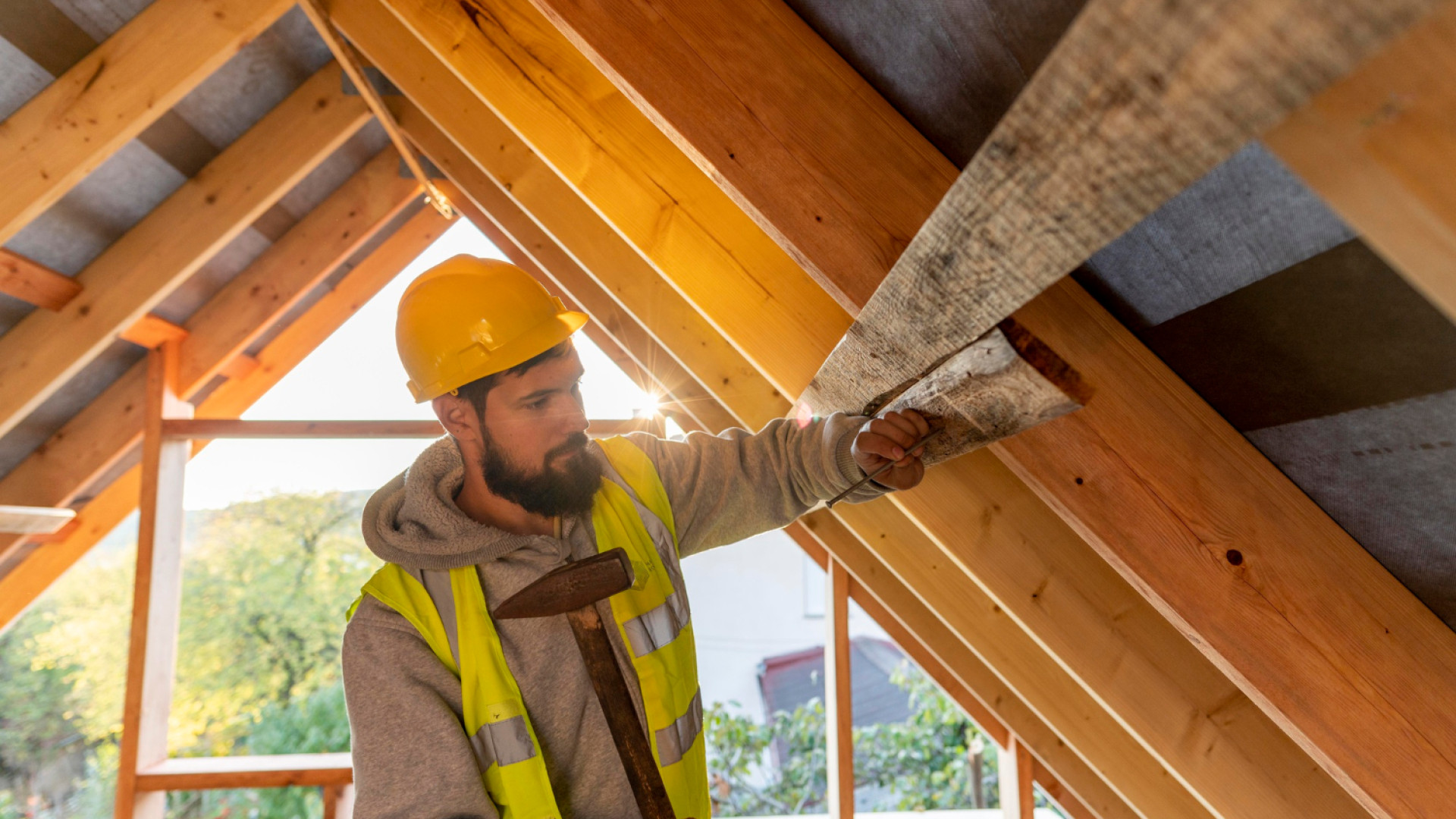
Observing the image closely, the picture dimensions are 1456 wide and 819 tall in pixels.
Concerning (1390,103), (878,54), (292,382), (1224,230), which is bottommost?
(1390,103)

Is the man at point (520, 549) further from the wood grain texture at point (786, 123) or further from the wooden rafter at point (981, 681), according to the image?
the wooden rafter at point (981, 681)

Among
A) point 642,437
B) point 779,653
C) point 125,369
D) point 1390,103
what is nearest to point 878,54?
point 1390,103

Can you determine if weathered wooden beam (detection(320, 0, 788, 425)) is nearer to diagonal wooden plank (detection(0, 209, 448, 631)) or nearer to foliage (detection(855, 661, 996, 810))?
diagonal wooden plank (detection(0, 209, 448, 631))

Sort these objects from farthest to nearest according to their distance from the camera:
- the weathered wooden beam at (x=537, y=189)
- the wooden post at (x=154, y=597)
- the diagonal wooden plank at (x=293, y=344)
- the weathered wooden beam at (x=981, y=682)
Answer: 1. the diagonal wooden plank at (x=293, y=344)
2. the wooden post at (x=154, y=597)
3. the weathered wooden beam at (x=981, y=682)
4. the weathered wooden beam at (x=537, y=189)

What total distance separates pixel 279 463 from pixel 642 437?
16.8ft

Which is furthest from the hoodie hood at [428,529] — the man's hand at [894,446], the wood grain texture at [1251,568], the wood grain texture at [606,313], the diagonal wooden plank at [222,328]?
the diagonal wooden plank at [222,328]

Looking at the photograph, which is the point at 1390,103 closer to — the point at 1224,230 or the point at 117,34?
the point at 1224,230

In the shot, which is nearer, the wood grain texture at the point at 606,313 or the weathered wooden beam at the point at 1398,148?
the weathered wooden beam at the point at 1398,148

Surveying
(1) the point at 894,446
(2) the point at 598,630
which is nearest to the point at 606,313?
(2) the point at 598,630

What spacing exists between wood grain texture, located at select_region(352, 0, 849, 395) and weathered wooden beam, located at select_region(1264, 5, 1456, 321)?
1.07 metres

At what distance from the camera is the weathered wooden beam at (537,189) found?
229 centimetres

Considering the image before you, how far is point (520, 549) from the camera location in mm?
1578

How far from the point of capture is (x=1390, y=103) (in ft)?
1.29

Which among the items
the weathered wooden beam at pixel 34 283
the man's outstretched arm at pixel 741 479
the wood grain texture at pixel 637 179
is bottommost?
the man's outstretched arm at pixel 741 479
